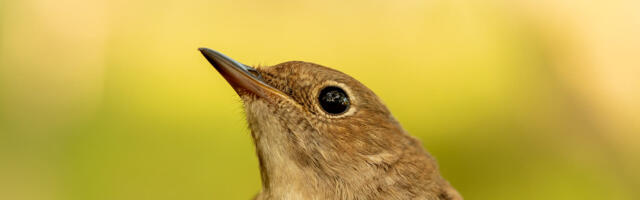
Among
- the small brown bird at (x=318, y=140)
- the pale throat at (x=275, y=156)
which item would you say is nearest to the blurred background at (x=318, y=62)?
the small brown bird at (x=318, y=140)

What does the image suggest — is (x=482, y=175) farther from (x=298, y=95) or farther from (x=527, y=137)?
(x=298, y=95)

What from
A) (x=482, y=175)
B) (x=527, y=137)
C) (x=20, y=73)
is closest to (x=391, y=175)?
(x=482, y=175)

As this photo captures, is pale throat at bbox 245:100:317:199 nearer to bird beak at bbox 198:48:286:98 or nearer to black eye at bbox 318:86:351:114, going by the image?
bird beak at bbox 198:48:286:98

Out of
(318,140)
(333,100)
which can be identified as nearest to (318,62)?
(333,100)

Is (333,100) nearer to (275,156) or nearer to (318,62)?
(275,156)

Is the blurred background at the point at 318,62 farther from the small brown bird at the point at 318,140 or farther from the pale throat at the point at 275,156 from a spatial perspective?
the pale throat at the point at 275,156

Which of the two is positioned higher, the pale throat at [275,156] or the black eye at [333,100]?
the black eye at [333,100]

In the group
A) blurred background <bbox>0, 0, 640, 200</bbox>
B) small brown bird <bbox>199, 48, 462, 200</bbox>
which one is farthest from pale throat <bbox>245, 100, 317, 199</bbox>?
blurred background <bbox>0, 0, 640, 200</bbox>
